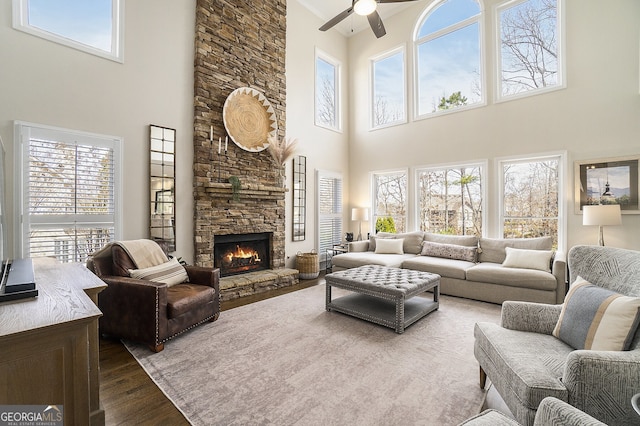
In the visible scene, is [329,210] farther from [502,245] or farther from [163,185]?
[163,185]

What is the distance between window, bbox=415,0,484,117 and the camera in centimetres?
531

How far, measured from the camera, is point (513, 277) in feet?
12.7

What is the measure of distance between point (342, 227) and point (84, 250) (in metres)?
4.83

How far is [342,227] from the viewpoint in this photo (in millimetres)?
6883

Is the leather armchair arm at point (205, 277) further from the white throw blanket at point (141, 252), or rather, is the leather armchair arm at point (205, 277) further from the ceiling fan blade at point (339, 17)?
the ceiling fan blade at point (339, 17)

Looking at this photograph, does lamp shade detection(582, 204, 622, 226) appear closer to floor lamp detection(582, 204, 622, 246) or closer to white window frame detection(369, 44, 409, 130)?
floor lamp detection(582, 204, 622, 246)

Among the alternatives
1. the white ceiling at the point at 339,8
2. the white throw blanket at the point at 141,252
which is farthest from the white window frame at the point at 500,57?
the white throw blanket at the point at 141,252

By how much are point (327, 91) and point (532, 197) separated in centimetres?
466

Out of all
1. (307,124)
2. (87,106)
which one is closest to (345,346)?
(87,106)

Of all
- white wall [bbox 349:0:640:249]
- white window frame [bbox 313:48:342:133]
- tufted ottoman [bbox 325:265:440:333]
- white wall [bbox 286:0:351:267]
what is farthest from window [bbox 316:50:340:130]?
tufted ottoman [bbox 325:265:440:333]

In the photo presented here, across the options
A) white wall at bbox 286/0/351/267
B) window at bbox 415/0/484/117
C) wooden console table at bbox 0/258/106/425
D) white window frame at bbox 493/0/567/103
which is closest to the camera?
wooden console table at bbox 0/258/106/425

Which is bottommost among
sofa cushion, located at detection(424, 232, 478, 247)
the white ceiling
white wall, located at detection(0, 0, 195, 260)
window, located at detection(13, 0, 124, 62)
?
sofa cushion, located at detection(424, 232, 478, 247)

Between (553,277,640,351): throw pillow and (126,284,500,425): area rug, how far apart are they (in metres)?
0.73

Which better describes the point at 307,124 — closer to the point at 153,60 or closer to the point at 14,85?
the point at 153,60
